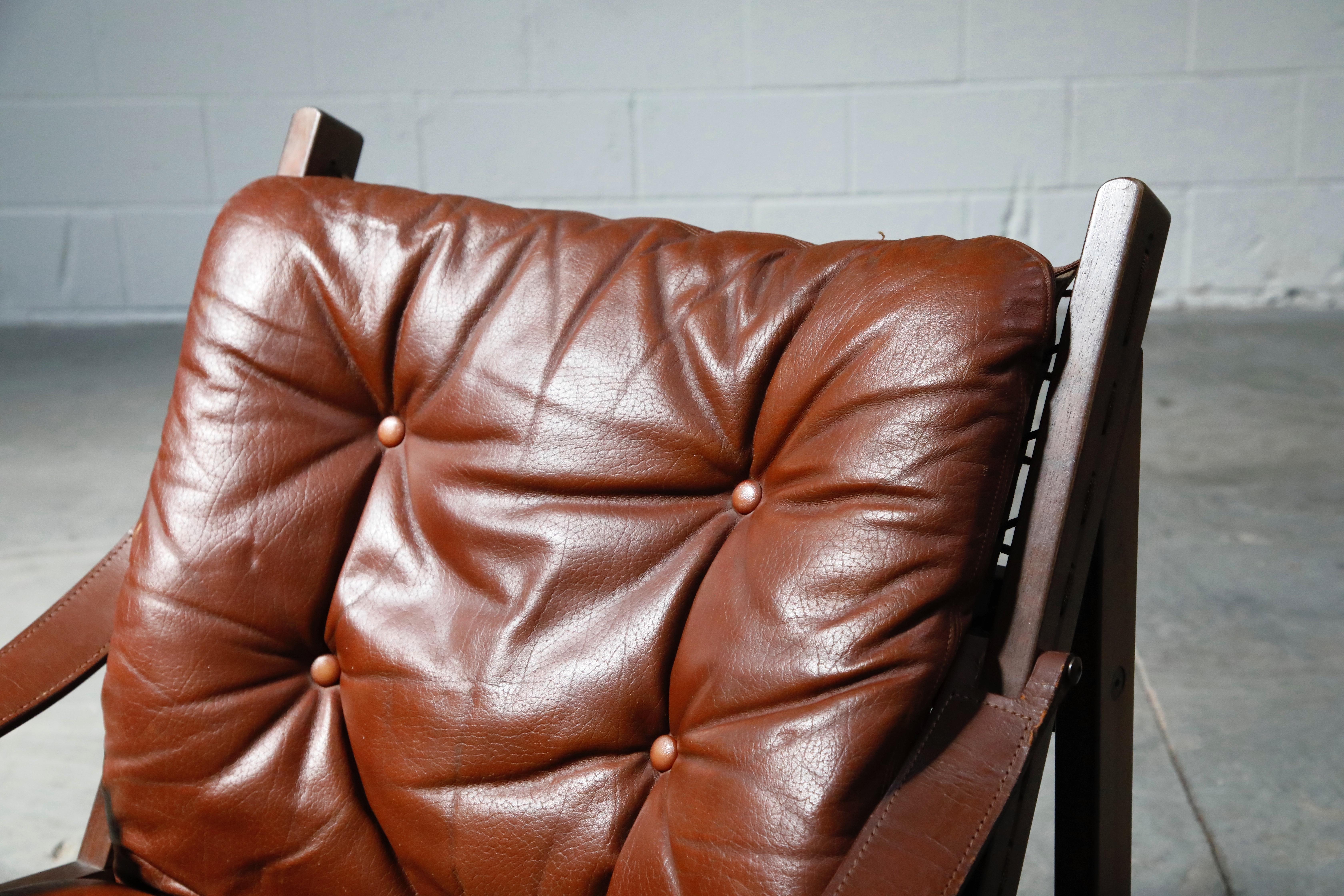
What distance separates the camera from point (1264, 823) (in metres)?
1.28

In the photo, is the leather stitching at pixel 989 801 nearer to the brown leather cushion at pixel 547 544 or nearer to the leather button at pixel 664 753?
the brown leather cushion at pixel 547 544

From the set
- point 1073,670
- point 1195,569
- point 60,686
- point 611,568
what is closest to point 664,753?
point 611,568

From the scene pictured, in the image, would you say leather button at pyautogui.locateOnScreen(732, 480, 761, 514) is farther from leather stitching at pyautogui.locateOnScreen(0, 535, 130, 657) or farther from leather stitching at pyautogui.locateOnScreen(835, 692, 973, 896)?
leather stitching at pyautogui.locateOnScreen(0, 535, 130, 657)

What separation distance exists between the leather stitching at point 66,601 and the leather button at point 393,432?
232 millimetres

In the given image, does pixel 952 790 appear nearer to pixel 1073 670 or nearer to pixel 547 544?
pixel 1073 670

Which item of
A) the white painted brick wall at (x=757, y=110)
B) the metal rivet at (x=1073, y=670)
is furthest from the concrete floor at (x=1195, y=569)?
the metal rivet at (x=1073, y=670)

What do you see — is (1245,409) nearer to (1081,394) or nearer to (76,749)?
(1081,394)

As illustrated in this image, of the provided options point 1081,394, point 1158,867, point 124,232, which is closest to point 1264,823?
point 1158,867

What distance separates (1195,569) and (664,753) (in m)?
1.48

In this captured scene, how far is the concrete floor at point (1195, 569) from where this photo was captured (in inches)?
50.8

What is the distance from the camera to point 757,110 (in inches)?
121

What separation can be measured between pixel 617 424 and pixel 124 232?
3.06m

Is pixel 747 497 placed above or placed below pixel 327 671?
above

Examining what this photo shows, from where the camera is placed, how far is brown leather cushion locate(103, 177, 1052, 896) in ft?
2.05
